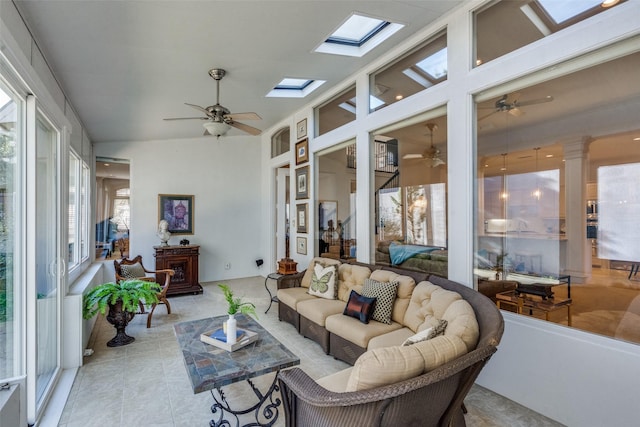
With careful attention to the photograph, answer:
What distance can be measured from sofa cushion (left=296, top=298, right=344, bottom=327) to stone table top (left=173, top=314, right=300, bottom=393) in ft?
2.86

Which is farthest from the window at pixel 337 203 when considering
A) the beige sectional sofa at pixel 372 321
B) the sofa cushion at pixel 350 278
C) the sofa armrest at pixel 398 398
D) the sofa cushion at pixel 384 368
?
the sofa cushion at pixel 384 368

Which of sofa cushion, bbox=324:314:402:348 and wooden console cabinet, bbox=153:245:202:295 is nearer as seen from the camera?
sofa cushion, bbox=324:314:402:348

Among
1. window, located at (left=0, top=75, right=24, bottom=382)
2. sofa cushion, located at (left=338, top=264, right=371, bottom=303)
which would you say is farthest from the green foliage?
sofa cushion, located at (left=338, top=264, right=371, bottom=303)

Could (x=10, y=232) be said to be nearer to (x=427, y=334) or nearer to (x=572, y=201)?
(x=427, y=334)

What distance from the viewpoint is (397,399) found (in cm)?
131

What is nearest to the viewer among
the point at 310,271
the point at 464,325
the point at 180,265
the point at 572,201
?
the point at 464,325

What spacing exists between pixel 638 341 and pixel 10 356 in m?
4.11

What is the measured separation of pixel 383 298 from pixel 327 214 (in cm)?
244

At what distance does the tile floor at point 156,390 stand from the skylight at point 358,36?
3387 mm

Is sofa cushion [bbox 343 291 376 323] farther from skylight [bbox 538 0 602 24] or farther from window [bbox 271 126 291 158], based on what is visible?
window [bbox 271 126 291 158]

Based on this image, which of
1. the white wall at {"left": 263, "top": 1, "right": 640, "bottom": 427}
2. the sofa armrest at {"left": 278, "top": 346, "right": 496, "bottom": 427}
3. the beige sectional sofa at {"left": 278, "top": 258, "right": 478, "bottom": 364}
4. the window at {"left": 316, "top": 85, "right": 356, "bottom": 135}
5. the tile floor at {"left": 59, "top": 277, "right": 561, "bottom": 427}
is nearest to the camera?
the sofa armrest at {"left": 278, "top": 346, "right": 496, "bottom": 427}

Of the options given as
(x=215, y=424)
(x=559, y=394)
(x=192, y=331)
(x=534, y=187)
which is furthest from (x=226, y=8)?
(x=534, y=187)

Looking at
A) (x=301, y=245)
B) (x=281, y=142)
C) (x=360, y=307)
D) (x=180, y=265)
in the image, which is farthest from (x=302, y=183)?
(x=360, y=307)

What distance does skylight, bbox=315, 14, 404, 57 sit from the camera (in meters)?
3.37
